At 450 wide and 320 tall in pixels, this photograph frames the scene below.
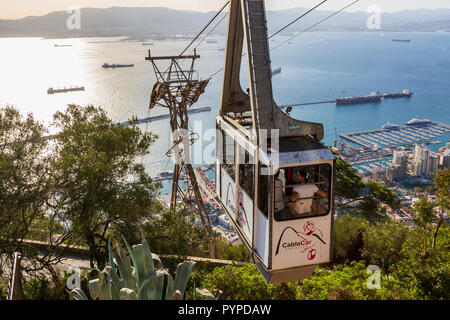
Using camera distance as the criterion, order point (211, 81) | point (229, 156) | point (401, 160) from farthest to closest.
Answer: point (211, 81)
point (401, 160)
point (229, 156)

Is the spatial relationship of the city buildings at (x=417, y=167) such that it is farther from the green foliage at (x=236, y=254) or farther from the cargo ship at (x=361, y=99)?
the green foliage at (x=236, y=254)

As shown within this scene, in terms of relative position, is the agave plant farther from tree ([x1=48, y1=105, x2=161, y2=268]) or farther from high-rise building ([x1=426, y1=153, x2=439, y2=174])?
high-rise building ([x1=426, y1=153, x2=439, y2=174])

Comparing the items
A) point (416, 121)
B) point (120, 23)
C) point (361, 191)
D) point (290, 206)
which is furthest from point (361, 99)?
point (290, 206)

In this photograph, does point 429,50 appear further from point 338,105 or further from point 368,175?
point 368,175

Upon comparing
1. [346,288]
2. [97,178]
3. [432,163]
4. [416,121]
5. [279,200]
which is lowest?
[432,163]

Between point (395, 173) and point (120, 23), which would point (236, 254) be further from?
point (120, 23)

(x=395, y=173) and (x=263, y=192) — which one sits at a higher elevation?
(x=263, y=192)

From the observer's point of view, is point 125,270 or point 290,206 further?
point 125,270

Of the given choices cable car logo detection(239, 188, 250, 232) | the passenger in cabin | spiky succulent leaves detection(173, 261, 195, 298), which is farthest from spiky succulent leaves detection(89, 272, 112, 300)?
the passenger in cabin

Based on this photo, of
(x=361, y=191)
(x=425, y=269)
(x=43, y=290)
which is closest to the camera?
(x=43, y=290)
